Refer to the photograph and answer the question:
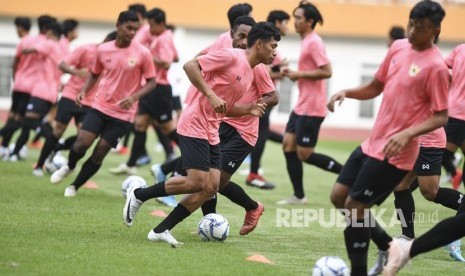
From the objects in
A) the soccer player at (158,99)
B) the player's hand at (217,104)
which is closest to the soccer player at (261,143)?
the soccer player at (158,99)

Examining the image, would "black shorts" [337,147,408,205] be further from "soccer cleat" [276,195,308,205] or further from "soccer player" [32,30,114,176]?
"soccer player" [32,30,114,176]

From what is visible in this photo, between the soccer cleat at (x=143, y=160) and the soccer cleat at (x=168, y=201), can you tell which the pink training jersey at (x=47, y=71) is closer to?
the soccer cleat at (x=143, y=160)

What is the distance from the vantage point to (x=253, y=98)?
10.3 meters

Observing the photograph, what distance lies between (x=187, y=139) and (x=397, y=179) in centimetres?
230

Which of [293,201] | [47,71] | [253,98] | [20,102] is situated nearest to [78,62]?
[47,71]

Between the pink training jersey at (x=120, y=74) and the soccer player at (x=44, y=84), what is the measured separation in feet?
15.2

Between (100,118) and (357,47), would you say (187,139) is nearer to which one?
(100,118)

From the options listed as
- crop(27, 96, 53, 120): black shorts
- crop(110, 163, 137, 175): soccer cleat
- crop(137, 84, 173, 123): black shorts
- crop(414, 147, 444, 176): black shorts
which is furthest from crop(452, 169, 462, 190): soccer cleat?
crop(27, 96, 53, 120): black shorts

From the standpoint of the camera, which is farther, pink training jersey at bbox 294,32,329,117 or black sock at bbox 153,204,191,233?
pink training jersey at bbox 294,32,329,117

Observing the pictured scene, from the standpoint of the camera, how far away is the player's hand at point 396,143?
714cm

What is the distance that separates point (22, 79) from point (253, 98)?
27.3 ft

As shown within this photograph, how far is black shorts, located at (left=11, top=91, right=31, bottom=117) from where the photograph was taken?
58.4 ft

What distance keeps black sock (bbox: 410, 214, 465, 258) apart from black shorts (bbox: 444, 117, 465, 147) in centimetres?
367

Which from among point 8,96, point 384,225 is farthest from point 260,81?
point 8,96
